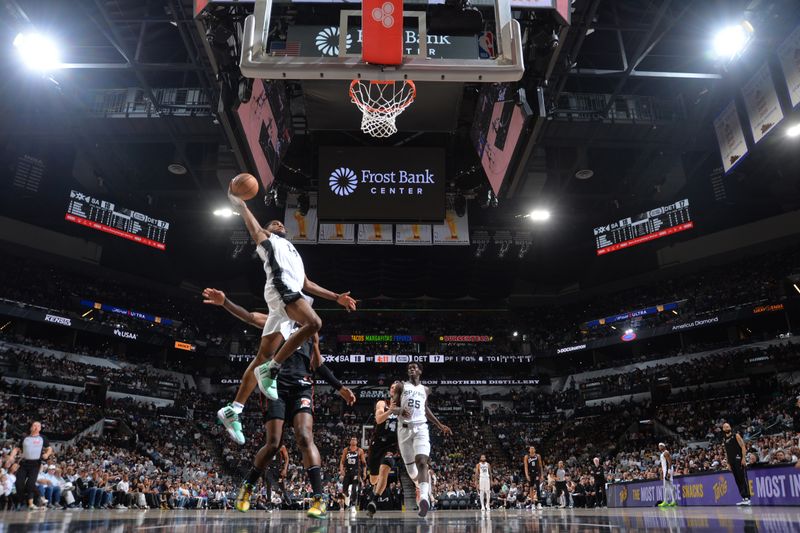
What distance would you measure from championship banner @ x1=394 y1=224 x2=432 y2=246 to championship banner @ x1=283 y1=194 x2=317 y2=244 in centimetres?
308

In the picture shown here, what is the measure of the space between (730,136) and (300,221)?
13.7 m

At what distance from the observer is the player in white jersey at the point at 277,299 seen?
185 inches

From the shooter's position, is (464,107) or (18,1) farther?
(464,107)

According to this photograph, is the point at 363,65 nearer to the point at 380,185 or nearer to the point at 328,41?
the point at 328,41

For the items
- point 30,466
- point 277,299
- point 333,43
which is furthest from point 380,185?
point 277,299

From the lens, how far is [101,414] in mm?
28344

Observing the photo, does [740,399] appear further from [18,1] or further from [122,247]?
[122,247]

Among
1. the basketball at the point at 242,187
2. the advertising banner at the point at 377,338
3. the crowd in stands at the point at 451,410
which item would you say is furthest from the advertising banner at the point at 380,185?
the advertising banner at the point at 377,338

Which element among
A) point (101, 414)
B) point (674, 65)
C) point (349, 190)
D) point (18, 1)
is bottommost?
point (101, 414)

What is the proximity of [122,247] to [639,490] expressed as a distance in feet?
99.1

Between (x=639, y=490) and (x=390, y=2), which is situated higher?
(x=390, y=2)

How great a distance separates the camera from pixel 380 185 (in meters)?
15.4

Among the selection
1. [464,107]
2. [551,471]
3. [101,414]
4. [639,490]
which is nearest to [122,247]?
[101,414]

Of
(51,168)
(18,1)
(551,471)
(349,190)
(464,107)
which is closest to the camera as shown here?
(18,1)
